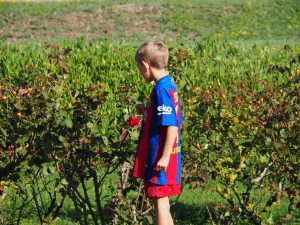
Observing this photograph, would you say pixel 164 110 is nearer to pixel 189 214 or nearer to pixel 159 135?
pixel 159 135

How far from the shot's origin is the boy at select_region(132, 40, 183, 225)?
15.6 ft

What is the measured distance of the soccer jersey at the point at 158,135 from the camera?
4773mm

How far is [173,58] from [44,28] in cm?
1439

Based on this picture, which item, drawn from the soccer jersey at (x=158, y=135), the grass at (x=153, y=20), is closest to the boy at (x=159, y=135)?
the soccer jersey at (x=158, y=135)

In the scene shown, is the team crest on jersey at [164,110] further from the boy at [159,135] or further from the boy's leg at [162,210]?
the boy's leg at [162,210]

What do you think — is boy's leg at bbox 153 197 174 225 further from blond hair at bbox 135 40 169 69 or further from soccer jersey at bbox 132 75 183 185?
blond hair at bbox 135 40 169 69

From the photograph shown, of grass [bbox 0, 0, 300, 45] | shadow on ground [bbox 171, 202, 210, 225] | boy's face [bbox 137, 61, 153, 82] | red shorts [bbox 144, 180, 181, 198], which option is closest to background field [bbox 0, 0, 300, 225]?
grass [bbox 0, 0, 300, 45]

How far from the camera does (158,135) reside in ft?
15.8

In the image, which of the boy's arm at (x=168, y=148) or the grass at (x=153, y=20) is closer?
the boy's arm at (x=168, y=148)

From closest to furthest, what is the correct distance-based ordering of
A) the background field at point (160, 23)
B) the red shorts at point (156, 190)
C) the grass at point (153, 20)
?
the red shorts at point (156, 190), the background field at point (160, 23), the grass at point (153, 20)

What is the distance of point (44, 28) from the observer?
69.9ft

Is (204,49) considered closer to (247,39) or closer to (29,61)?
(29,61)

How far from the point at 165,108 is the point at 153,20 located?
1731cm

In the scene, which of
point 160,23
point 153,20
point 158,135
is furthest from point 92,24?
point 158,135
